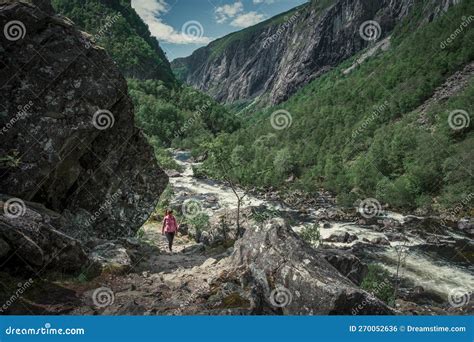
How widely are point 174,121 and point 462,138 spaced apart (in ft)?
382

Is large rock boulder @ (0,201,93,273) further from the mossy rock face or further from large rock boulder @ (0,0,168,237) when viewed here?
the mossy rock face

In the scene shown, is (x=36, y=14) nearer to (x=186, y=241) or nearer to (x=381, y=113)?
(x=186, y=241)

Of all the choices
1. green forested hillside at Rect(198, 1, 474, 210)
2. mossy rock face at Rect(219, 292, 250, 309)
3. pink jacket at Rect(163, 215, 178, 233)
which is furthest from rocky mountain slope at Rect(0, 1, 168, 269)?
green forested hillside at Rect(198, 1, 474, 210)

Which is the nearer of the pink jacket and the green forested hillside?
the pink jacket

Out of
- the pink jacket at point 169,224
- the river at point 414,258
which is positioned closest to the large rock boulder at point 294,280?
the pink jacket at point 169,224

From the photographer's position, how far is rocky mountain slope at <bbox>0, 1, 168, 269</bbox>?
54.5 ft

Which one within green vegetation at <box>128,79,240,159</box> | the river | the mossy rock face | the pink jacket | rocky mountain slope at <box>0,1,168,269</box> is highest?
green vegetation at <box>128,79,240,159</box>

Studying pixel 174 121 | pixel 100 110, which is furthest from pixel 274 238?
pixel 174 121

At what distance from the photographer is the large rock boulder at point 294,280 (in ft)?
36.1

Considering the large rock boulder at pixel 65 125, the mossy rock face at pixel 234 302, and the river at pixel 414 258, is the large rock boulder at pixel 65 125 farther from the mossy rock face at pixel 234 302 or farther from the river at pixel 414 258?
the river at pixel 414 258

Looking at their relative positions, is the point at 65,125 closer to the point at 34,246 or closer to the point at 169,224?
the point at 34,246

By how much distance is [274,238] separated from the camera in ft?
45.7

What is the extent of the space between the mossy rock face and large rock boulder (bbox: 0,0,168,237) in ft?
28.9

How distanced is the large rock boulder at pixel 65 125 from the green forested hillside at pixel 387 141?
9028 mm
